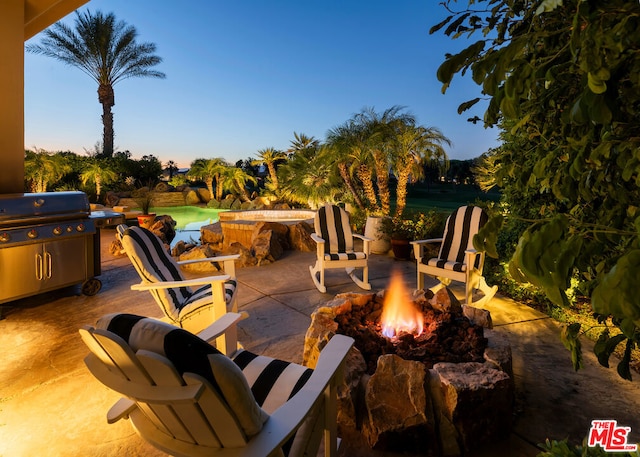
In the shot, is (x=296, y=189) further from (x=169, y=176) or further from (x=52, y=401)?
(x=169, y=176)

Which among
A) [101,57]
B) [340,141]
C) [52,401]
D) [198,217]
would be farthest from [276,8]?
[52,401]

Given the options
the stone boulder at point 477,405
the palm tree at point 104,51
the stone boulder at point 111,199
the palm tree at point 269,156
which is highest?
the palm tree at point 104,51

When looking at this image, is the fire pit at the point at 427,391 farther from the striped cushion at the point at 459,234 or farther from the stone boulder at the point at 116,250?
the stone boulder at the point at 116,250

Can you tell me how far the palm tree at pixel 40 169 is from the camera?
40.1ft

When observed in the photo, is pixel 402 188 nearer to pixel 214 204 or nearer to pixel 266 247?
pixel 266 247

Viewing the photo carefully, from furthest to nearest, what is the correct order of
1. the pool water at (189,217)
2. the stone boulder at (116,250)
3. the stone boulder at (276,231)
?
1. the pool water at (189,217)
2. the stone boulder at (116,250)
3. the stone boulder at (276,231)

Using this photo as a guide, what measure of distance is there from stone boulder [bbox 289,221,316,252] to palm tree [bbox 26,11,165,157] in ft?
49.9

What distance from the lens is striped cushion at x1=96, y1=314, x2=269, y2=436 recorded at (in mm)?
1220

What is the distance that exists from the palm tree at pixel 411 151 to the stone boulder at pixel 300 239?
1.90 meters

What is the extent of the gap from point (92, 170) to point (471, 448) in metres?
15.5

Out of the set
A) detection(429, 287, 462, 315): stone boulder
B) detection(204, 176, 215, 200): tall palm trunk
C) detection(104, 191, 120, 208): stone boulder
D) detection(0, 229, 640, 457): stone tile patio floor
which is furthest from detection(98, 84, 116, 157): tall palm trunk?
detection(429, 287, 462, 315): stone boulder

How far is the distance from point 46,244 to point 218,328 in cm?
329

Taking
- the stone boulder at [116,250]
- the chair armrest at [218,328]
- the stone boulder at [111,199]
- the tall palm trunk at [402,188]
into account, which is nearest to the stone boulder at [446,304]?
the chair armrest at [218,328]

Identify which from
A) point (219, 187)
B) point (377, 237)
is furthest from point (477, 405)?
point (219, 187)
